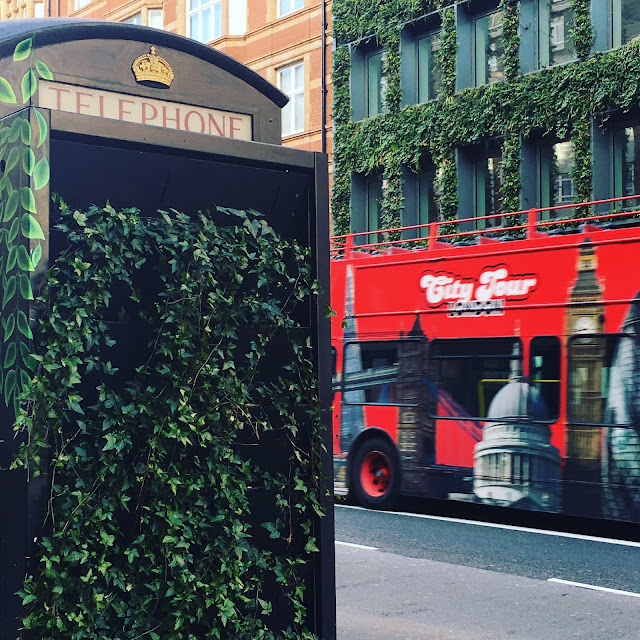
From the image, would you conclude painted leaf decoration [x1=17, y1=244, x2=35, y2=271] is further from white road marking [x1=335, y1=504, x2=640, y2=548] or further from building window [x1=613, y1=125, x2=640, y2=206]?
building window [x1=613, y1=125, x2=640, y2=206]

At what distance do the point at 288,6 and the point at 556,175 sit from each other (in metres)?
10.7

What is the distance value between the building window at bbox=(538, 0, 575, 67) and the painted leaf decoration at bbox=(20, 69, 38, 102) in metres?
20.4

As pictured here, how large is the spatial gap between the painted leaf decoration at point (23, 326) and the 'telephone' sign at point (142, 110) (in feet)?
3.03

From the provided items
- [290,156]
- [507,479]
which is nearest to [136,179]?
[290,156]

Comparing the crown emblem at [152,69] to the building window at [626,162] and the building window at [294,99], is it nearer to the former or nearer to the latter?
the building window at [626,162]

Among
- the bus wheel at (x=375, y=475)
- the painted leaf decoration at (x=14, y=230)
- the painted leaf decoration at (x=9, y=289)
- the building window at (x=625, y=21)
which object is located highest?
the building window at (x=625, y=21)

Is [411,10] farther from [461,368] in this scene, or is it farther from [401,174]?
[461,368]

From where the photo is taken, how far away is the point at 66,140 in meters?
4.09

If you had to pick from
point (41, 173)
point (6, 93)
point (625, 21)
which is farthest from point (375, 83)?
point (41, 173)

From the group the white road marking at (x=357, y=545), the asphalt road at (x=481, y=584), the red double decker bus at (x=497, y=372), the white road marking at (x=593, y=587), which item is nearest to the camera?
the asphalt road at (x=481, y=584)

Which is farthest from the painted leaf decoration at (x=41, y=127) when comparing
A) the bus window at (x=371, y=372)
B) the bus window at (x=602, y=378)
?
the bus window at (x=371, y=372)

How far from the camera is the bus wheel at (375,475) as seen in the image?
1475cm

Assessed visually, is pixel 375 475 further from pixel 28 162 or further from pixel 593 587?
pixel 28 162

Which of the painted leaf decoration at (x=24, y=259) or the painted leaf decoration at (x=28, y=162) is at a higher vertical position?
the painted leaf decoration at (x=28, y=162)
